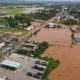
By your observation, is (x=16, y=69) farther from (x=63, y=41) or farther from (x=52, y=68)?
(x=63, y=41)

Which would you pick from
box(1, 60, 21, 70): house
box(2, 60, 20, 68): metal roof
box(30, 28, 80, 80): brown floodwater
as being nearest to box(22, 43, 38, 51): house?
box(30, 28, 80, 80): brown floodwater

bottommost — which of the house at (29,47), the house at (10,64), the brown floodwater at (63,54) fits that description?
the brown floodwater at (63,54)

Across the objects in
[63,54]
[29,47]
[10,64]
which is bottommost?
[63,54]

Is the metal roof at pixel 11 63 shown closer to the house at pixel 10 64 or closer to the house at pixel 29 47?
the house at pixel 10 64

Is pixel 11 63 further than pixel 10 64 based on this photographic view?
Yes

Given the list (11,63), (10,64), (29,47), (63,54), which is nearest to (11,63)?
(11,63)

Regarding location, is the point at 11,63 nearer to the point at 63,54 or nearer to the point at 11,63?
the point at 11,63

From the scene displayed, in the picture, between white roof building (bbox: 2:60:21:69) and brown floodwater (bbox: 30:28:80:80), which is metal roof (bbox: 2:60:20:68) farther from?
brown floodwater (bbox: 30:28:80:80)

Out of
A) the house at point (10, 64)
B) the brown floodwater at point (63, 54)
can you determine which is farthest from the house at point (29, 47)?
the house at point (10, 64)

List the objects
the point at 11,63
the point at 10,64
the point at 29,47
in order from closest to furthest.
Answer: the point at 10,64 < the point at 11,63 < the point at 29,47

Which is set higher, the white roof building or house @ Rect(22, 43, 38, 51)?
the white roof building
